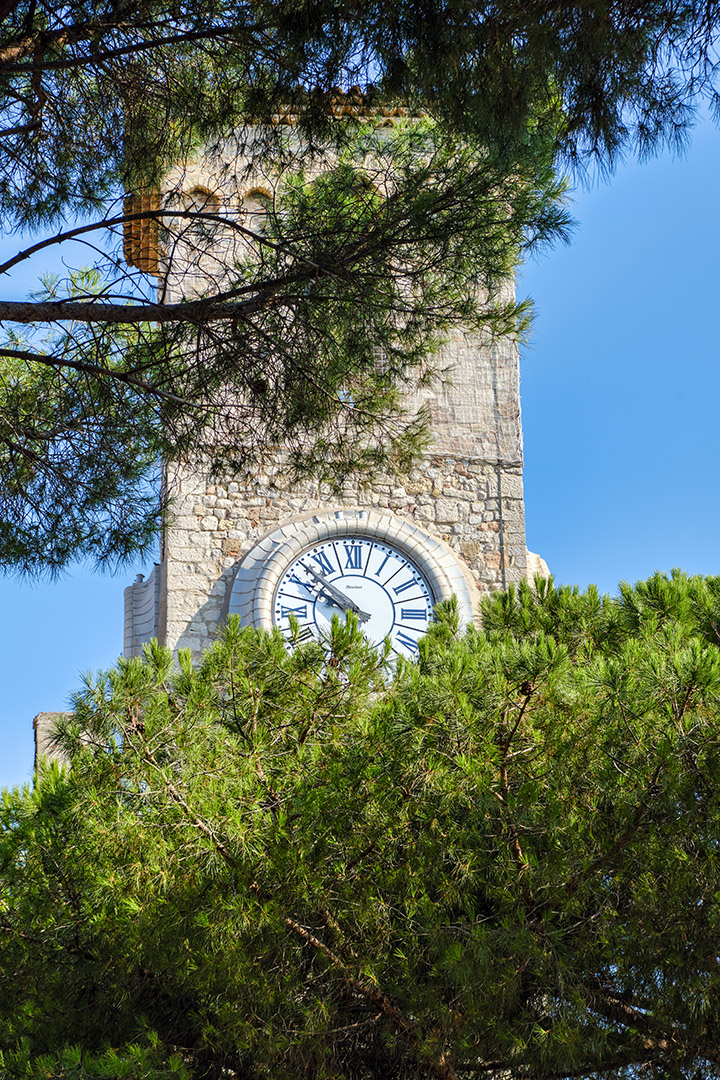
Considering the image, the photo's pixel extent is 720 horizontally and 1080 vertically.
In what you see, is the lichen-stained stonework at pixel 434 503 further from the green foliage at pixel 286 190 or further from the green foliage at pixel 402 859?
the green foliage at pixel 402 859

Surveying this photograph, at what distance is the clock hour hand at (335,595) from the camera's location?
828 cm

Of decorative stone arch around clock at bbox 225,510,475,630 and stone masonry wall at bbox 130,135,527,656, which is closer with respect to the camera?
decorative stone arch around clock at bbox 225,510,475,630

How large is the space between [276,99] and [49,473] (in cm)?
172

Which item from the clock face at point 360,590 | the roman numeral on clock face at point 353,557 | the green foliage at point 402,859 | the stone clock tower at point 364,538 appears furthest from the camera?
the roman numeral on clock face at point 353,557

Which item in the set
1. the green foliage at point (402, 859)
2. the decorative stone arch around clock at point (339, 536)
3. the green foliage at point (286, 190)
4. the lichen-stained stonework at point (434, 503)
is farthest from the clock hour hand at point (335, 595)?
the green foliage at point (402, 859)

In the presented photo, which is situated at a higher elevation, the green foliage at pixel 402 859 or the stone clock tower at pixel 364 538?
the stone clock tower at pixel 364 538

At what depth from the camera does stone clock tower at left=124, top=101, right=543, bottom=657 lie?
841 cm

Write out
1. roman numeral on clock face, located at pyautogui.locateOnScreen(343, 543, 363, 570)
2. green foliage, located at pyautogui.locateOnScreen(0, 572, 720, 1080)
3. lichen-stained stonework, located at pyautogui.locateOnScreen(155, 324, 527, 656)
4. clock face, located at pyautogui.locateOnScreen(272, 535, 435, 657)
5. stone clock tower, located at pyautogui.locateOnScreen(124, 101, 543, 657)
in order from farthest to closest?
lichen-stained stonework, located at pyautogui.locateOnScreen(155, 324, 527, 656), roman numeral on clock face, located at pyautogui.locateOnScreen(343, 543, 363, 570), stone clock tower, located at pyautogui.locateOnScreen(124, 101, 543, 657), clock face, located at pyautogui.locateOnScreen(272, 535, 435, 657), green foliage, located at pyautogui.locateOnScreen(0, 572, 720, 1080)

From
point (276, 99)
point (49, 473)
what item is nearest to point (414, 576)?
point (49, 473)

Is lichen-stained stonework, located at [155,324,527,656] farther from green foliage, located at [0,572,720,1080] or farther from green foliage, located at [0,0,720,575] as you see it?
green foliage, located at [0,572,720,1080]

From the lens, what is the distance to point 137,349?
15.6 feet

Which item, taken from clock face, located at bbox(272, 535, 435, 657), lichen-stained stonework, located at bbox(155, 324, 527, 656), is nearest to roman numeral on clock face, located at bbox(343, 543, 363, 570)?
clock face, located at bbox(272, 535, 435, 657)

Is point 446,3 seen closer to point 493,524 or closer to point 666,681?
point 666,681

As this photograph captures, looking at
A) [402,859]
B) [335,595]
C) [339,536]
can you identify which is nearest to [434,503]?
[339,536]
